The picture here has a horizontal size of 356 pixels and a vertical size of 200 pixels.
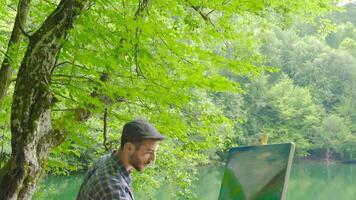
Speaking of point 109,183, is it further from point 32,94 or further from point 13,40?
point 13,40

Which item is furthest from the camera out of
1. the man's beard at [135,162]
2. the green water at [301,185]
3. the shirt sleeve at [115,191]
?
the green water at [301,185]

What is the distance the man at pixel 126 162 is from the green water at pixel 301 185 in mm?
13484

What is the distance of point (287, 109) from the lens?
142ft

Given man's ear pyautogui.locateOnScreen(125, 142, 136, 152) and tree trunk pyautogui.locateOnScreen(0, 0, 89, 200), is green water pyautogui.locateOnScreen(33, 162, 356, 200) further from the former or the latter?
man's ear pyautogui.locateOnScreen(125, 142, 136, 152)

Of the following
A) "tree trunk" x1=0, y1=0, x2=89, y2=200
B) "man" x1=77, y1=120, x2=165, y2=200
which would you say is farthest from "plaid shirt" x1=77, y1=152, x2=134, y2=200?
"tree trunk" x1=0, y1=0, x2=89, y2=200

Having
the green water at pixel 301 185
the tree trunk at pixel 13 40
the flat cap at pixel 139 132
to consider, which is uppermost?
the tree trunk at pixel 13 40

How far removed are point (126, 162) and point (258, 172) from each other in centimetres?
102

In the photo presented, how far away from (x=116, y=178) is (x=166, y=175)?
21.3 feet

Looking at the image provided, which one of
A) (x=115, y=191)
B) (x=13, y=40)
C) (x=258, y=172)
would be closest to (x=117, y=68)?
(x=13, y=40)

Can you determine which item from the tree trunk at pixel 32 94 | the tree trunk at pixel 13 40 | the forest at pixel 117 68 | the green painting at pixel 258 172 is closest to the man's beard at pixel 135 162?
the green painting at pixel 258 172

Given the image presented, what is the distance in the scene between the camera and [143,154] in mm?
2223

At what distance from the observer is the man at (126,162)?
7.14 ft

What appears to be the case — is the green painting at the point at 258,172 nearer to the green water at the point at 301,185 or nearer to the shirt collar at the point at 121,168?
the shirt collar at the point at 121,168

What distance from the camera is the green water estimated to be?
20867 mm
